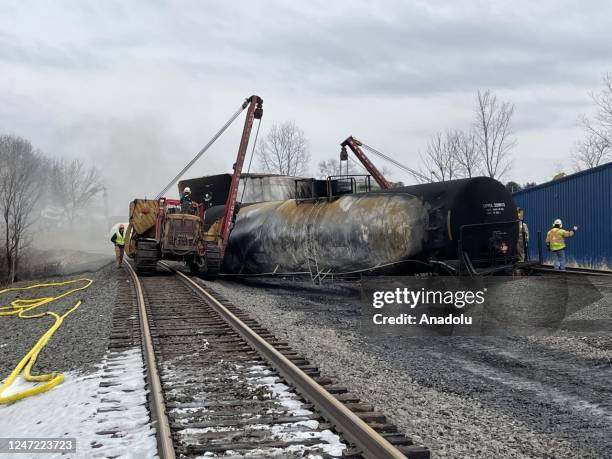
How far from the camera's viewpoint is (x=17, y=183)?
32.2 meters

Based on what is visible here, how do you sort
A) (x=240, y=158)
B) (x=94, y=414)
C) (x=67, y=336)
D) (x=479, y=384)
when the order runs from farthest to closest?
(x=240, y=158) → (x=67, y=336) → (x=479, y=384) → (x=94, y=414)

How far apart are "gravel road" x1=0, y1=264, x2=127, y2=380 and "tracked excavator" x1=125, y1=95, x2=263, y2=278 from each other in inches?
160

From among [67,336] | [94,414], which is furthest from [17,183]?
[94,414]

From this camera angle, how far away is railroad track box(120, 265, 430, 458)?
3570 mm

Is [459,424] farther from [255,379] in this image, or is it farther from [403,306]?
[403,306]

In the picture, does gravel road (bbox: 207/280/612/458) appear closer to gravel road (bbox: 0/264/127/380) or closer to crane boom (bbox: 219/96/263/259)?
gravel road (bbox: 0/264/127/380)

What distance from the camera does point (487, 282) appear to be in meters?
10.6

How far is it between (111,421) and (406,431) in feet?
7.51

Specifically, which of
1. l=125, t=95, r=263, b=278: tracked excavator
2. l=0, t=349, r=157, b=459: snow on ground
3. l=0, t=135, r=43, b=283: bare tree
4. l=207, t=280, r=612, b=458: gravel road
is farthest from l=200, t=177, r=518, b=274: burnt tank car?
l=0, t=135, r=43, b=283: bare tree

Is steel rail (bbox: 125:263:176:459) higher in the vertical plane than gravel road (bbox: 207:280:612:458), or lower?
higher

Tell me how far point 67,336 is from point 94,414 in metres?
4.17

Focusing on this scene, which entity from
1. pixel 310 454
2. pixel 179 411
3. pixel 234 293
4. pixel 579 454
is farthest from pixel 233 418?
pixel 234 293

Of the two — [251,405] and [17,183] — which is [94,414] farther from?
[17,183]

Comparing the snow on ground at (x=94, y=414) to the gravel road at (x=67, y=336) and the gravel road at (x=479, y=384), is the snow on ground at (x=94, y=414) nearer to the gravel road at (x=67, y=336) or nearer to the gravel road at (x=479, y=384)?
the gravel road at (x=67, y=336)
